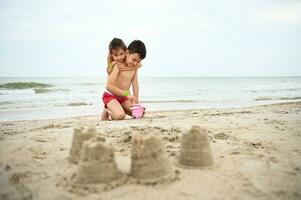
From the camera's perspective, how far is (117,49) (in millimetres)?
5758

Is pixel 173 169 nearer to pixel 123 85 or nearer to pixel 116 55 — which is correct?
pixel 116 55

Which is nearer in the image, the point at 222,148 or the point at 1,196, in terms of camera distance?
the point at 1,196

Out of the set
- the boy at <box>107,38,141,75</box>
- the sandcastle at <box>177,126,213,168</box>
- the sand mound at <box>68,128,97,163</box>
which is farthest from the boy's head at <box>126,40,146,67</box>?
the sandcastle at <box>177,126,213,168</box>

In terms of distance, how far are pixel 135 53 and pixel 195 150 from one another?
3.16 metres

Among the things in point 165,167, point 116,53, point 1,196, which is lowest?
point 1,196

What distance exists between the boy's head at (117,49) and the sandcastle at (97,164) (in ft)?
11.5

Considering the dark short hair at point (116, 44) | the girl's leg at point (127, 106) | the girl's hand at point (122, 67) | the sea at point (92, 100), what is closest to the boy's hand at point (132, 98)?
the girl's leg at point (127, 106)

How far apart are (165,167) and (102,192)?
1.88ft

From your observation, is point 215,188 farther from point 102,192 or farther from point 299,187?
point 102,192

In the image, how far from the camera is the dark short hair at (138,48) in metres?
5.68

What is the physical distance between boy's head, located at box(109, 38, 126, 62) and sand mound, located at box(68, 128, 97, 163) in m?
2.85

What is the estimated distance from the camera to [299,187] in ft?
8.57

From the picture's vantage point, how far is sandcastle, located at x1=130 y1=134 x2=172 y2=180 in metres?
2.56

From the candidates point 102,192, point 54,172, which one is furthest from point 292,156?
point 54,172
